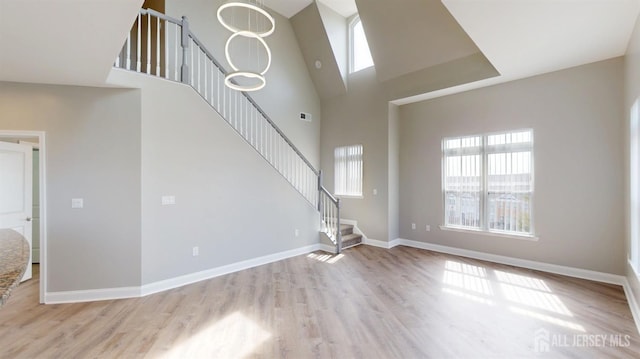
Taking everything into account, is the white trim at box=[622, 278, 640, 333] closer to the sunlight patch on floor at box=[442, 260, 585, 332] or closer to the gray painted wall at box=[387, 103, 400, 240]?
the sunlight patch on floor at box=[442, 260, 585, 332]

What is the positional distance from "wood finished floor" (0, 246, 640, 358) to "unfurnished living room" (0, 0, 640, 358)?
30 millimetres

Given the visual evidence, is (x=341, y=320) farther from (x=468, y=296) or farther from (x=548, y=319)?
(x=548, y=319)

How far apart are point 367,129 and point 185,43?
4.14m

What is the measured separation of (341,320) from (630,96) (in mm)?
4545

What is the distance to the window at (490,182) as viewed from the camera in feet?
Result: 16.2

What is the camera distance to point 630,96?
11.7 feet

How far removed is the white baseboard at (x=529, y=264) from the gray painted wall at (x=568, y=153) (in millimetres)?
83

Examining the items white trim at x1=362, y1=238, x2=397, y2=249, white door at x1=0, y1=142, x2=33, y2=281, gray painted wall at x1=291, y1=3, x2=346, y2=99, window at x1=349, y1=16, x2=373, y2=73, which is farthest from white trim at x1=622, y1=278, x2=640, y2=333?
white door at x1=0, y1=142, x2=33, y2=281

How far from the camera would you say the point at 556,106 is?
4.59 metres

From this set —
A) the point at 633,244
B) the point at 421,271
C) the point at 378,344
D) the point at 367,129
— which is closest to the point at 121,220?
the point at 378,344

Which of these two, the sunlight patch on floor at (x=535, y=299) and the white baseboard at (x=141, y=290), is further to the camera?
the white baseboard at (x=141, y=290)

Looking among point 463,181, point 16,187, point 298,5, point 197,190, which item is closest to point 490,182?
point 463,181

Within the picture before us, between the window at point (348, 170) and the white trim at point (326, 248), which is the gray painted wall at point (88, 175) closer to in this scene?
the white trim at point (326, 248)

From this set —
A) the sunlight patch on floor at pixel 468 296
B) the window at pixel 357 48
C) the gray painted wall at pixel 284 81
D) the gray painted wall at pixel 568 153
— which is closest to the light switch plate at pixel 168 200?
the gray painted wall at pixel 284 81
